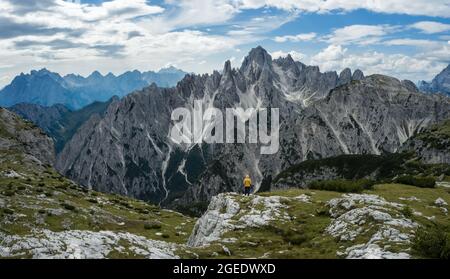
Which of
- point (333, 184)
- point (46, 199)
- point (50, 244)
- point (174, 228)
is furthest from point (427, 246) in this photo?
point (46, 199)

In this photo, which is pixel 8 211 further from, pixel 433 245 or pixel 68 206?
pixel 433 245

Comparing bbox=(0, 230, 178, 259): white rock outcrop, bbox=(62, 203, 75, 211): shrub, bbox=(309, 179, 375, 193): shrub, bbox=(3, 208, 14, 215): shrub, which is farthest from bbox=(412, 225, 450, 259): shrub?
bbox=(62, 203, 75, 211): shrub

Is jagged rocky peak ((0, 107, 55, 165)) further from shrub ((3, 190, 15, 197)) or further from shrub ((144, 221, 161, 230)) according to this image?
shrub ((144, 221, 161, 230))

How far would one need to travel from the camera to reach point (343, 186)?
6950 cm

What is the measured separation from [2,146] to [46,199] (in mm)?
56732

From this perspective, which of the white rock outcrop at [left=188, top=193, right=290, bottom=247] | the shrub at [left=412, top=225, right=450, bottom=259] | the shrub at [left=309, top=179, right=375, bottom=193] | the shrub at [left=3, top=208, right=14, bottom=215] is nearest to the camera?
the shrub at [left=412, top=225, right=450, bottom=259]

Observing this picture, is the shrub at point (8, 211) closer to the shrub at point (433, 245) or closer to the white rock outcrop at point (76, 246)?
the white rock outcrop at point (76, 246)

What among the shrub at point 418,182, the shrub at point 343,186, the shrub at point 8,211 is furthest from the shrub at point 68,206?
the shrub at point 418,182

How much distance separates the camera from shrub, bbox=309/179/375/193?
6794 centimetres

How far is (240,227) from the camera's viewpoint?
48406 mm

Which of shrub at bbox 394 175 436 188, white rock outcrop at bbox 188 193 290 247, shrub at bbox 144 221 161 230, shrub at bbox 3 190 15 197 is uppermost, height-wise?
white rock outcrop at bbox 188 193 290 247

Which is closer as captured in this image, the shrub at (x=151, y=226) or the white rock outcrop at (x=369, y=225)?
the white rock outcrop at (x=369, y=225)

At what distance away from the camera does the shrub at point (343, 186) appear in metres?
67.9
